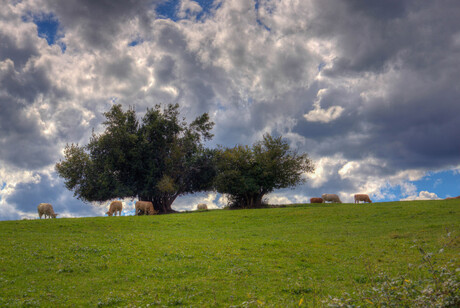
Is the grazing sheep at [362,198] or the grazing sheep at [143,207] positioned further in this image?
the grazing sheep at [362,198]

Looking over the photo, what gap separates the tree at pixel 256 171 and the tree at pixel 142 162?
18.4 ft

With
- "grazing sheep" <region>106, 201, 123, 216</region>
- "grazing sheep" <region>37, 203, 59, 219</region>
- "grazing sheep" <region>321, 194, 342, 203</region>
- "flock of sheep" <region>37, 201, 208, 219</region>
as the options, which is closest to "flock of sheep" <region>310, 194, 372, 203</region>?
"grazing sheep" <region>321, 194, 342, 203</region>

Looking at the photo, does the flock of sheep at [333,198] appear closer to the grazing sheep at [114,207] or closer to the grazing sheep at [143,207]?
the grazing sheep at [143,207]

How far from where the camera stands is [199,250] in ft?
67.6

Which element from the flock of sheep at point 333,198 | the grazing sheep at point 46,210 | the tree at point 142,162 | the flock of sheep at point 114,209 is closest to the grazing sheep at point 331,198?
the flock of sheep at point 333,198

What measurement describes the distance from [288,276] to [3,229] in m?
26.3

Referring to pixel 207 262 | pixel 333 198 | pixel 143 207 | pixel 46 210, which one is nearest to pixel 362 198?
pixel 333 198

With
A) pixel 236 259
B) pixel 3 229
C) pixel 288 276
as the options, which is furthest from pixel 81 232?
pixel 288 276

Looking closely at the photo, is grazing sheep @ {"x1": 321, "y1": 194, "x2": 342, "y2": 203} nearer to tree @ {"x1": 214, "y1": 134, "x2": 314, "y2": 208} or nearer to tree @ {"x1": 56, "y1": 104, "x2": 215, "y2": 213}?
tree @ {"x1": 214, "y1": 134, "x2": 314, "y2": 208}

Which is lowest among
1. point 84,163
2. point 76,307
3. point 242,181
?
point 76,307

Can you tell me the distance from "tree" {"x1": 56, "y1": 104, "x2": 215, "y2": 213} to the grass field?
22107 mm

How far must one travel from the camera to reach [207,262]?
690 inches

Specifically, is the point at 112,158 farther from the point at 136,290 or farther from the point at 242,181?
the point at 136,290

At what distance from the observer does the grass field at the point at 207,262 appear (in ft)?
41.6
